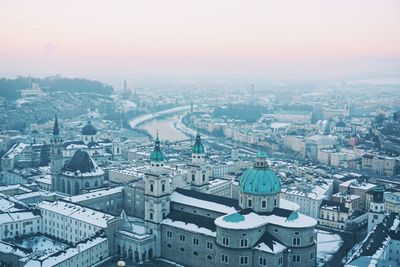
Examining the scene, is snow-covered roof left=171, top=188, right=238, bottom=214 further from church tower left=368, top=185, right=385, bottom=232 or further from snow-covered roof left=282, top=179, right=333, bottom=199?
snow-covered roof left=282, top=179, right=333, bottom=199

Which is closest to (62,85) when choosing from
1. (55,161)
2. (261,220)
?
(55,161)

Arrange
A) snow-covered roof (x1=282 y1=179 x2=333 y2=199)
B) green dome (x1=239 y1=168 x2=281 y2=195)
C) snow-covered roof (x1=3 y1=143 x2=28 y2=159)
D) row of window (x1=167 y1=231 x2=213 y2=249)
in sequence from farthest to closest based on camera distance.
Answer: snow-covered roof (x1=3 y1=143 x2=28 y2=159), snow-covered roof (x1=282 y1=179 x2=333 y2=199), green dome (x1=239 y1=168 x2=281 y2=195), row of window (x1=167 y1=231 x2=213 y2=249)

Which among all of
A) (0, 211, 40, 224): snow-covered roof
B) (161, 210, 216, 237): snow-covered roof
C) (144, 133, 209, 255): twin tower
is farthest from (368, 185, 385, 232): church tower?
(0, 211, 40, 224): snow-covered roof

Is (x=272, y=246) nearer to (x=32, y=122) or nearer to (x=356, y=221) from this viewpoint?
(x=356, y=221)

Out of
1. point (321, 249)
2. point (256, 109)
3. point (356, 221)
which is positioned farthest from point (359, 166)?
point (256, 109)

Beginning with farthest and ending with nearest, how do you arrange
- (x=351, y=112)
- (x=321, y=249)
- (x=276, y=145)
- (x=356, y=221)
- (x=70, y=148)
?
(x=351, y=112)
(x=276, y=145)
(x=70, y=148)
(x=356, y=221)
(x=321, y=249)

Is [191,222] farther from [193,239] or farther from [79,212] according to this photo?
[79,212]
